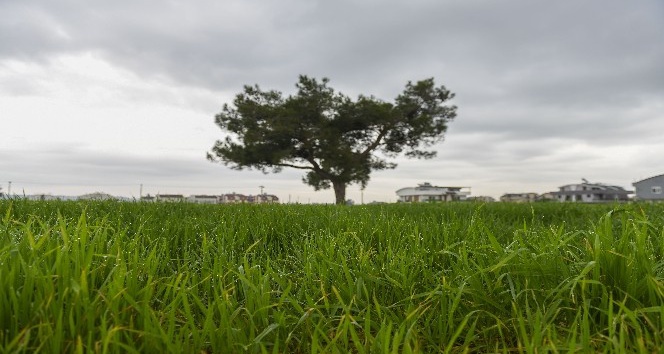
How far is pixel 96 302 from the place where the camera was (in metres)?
2.01

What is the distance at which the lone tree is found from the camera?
1272 inches

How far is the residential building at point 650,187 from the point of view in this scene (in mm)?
74438

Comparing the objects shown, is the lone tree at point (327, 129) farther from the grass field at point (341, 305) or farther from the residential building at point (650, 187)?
the residential building at point (650, 187)

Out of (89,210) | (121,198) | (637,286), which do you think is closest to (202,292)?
(637,286)

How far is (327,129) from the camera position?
3219 cm

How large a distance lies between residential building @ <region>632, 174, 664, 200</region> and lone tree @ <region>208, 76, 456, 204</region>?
57.7 m

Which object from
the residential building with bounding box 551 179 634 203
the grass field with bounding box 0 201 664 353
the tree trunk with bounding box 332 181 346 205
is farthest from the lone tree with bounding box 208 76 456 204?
the residential building with bounding box 551 179 634 203

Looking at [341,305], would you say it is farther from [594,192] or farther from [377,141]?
[594,192]

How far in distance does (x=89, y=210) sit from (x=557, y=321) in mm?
6185

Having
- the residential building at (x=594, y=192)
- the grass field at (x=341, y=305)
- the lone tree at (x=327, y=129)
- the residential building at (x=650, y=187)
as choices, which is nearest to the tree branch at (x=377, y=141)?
the lone tree at (x=327, y=129)

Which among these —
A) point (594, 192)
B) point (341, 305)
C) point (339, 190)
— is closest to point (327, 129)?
point (339, 190)

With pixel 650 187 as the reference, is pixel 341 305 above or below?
below

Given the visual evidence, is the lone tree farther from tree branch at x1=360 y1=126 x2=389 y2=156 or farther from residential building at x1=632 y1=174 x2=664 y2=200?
A: residential building at x1=632 y1=174 x2=664 y2=200

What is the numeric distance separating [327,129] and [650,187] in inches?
2779
